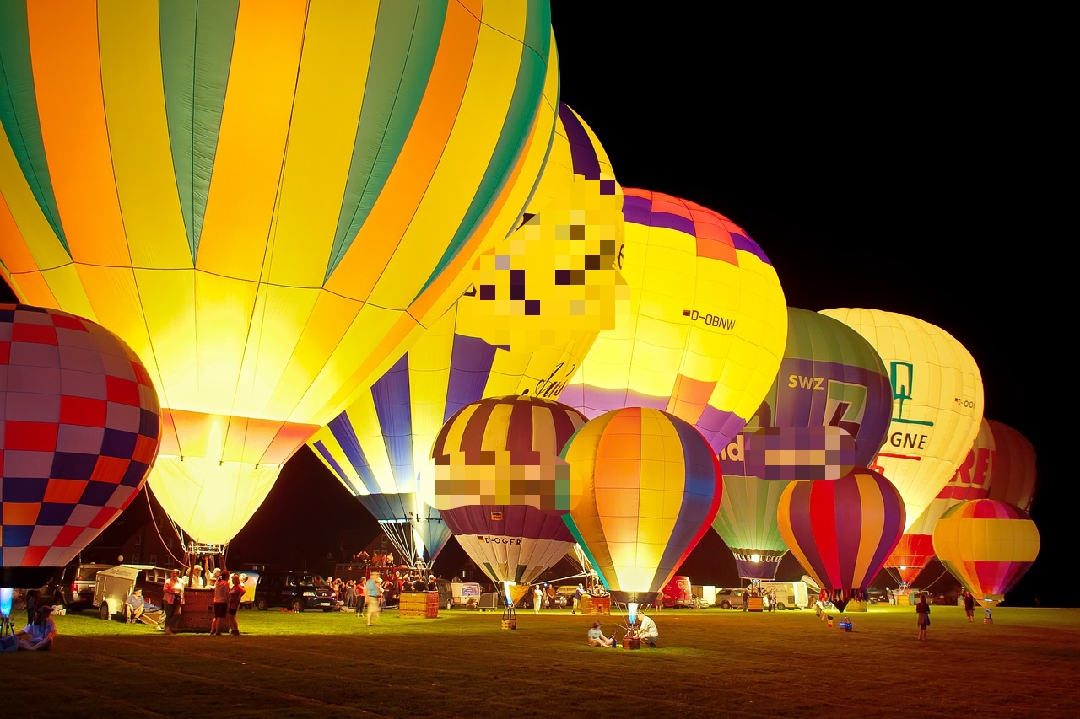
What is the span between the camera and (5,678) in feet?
23.8

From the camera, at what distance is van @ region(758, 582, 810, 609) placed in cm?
2420

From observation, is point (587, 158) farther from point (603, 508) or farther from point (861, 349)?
point (861, 349)

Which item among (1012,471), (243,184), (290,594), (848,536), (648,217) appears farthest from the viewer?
(1012,471)

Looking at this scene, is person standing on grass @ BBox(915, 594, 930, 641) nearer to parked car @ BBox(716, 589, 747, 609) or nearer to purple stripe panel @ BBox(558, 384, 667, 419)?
purple stripe panel @ BBox(558, 384, 667, 419)

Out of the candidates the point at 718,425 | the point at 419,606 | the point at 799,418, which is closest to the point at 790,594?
the point at 799,418

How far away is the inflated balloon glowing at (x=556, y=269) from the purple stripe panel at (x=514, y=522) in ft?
9.44

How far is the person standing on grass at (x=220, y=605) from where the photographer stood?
36.7 ft

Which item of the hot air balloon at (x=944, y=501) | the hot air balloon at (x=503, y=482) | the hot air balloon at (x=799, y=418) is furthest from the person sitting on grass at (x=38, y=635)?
the hot air balloon at (x=944, y=501)

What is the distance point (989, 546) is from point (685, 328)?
33.4 ft

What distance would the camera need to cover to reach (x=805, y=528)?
18344mm

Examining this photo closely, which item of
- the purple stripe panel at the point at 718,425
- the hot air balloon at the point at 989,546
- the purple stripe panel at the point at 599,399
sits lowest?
the hot air balloon at the point at 989,546

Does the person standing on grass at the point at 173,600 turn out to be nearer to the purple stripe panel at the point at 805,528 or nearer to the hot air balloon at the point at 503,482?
the hot air balloon at the point at 503,482

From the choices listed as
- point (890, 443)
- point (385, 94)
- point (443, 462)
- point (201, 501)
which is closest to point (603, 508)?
point (443, 462)

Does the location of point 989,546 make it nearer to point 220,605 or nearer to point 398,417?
point 398,417
